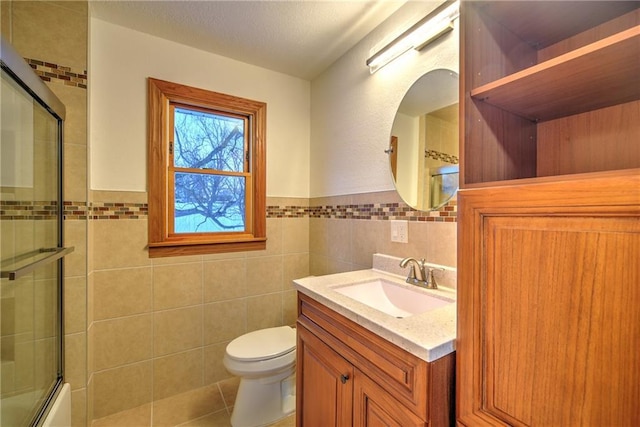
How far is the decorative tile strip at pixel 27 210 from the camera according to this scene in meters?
1.12

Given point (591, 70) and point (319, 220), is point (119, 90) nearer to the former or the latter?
point (319, 220)

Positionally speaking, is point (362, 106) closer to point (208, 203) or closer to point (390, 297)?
point (390, 297)

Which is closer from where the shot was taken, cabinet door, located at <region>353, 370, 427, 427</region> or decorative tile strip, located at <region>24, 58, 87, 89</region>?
cabinet door, located at <region>353, 370, 427, 427</region>

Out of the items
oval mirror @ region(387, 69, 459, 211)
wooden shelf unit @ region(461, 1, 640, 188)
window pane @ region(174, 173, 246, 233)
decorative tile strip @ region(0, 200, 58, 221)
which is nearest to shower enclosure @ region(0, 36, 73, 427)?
decorative tile strip @ region(0, 200, 58, 221)

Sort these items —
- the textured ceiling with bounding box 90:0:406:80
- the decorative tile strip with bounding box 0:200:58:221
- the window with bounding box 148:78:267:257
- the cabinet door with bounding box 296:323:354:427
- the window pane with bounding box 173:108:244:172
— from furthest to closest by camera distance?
the window pane with bounding box 173:108:244:172
the window with bounding box 148:78:267:257
the textured ceiling with bounding box 90:0:406:80
the decorative tile strip with bounding box 0:200:58:221
the cabinet door with bounding box 296:323:354:427

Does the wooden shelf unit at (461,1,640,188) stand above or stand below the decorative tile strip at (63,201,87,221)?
above

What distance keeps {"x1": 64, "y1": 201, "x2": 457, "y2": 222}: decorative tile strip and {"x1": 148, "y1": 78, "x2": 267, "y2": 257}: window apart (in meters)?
0.11

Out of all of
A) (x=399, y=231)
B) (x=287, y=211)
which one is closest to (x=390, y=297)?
(x=399, y=231)

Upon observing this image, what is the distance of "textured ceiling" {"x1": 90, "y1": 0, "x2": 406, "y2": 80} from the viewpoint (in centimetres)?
152

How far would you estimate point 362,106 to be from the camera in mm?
1790

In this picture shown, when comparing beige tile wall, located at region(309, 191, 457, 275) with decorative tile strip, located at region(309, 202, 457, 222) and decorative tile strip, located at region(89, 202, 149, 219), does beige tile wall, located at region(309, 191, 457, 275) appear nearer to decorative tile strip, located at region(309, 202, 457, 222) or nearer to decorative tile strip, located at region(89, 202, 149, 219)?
decorative tile strip, located at region(309, 202, 457, 222)

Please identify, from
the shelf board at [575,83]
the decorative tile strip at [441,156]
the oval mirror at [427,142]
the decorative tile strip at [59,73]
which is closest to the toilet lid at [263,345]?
the oval mirror at [427,142]

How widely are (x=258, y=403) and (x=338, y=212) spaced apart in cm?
127

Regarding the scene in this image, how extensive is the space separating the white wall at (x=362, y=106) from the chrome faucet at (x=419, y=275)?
46 centimetres
